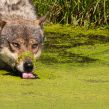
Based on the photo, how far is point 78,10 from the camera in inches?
472

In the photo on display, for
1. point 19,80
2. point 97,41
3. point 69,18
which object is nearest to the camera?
point 19,80

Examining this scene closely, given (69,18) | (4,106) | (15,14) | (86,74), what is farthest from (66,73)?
(69,18)

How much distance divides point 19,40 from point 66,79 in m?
0.97

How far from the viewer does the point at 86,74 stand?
802 centimetres

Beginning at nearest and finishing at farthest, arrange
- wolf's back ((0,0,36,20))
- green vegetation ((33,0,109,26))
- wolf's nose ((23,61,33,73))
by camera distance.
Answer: wolf's nose ((23,61,33,73)) → wolf's back ((0,0,36,20)) → green vegetation ((33,0,109,26))

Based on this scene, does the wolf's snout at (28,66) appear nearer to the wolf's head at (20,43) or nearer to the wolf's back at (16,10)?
the wolf's head at (20,43)

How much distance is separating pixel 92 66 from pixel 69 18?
381 centimetres

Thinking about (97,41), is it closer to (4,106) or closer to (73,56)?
(73,56)

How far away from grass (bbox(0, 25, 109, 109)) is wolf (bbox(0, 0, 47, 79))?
0.60 ft

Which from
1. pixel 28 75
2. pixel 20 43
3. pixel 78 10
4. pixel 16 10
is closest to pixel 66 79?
pixel 28 75

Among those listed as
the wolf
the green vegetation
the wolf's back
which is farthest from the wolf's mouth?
the green vegetation

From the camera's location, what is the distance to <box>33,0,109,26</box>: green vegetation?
1186 cm

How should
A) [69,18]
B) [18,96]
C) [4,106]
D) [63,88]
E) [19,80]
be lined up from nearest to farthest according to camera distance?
[4,106] → [18,96] → [63,88] → [19,80] → [69,18]

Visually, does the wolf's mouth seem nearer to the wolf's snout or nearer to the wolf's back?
the wolf's snout
